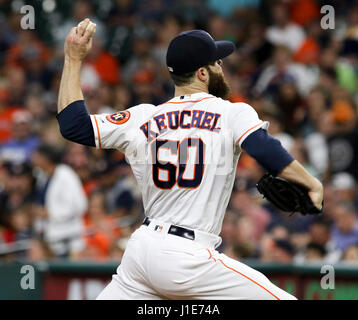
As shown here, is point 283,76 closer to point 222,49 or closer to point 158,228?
point 222,49

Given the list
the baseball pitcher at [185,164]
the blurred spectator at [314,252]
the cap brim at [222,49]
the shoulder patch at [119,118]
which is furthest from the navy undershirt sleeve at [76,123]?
the blurred spectator at [314,252]

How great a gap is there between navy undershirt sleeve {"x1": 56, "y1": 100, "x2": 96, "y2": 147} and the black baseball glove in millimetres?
934

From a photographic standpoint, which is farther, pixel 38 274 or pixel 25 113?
pixel 25 113

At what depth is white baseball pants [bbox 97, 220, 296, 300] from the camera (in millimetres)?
3539

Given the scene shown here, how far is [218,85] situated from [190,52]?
0.97 feet

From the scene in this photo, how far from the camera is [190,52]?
149 inches

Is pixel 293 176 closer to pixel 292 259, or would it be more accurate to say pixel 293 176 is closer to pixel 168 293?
pixel 168 293

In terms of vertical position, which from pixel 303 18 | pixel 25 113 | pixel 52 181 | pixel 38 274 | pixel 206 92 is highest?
pixel 303 18

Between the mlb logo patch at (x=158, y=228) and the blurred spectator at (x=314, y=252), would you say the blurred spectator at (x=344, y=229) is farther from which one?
the mlb logo patch at (x=158, y=228)

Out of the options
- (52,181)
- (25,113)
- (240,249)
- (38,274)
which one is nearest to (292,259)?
(240,249)

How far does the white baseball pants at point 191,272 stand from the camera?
3539mm

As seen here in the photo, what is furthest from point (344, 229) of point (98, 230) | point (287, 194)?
point (287, 194)

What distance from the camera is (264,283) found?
3.59 meters

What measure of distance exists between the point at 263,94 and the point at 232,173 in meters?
6.29
